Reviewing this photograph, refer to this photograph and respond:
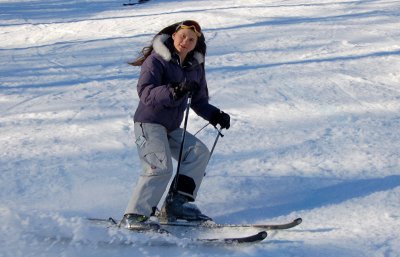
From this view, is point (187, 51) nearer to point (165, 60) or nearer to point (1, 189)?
point (165, 60)

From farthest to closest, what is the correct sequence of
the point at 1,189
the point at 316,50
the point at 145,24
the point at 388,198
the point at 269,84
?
the point at 145,24 → the point at 316,50 → the point at 269,84 → the point at 1,189 → the point at 388,198

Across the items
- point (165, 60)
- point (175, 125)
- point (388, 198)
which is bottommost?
point (388, 198)

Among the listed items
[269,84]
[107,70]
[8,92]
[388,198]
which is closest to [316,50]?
[269,84]


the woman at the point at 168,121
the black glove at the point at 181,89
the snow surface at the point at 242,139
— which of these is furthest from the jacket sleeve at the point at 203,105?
the snow surface at the point at 242,139

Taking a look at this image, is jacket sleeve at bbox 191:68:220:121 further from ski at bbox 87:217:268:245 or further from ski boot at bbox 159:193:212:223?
ski at bbox 87:217:268:245

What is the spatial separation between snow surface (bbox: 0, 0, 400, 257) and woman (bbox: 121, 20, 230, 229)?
287 millimetres

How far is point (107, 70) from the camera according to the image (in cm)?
927

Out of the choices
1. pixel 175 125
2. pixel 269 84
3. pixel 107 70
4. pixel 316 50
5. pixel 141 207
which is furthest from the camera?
pixel 316 50

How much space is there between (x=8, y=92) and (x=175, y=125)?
4854 mm

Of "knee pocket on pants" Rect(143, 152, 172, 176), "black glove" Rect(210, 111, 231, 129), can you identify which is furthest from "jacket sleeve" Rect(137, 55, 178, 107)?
"black glove" Rect(210, 111, 231, 129)

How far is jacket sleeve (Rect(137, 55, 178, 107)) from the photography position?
3656 mm

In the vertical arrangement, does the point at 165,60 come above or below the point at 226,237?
above

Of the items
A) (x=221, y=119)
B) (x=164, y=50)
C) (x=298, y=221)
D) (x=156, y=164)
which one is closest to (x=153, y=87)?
(x=164, y=50)

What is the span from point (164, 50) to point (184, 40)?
6.0 inches
